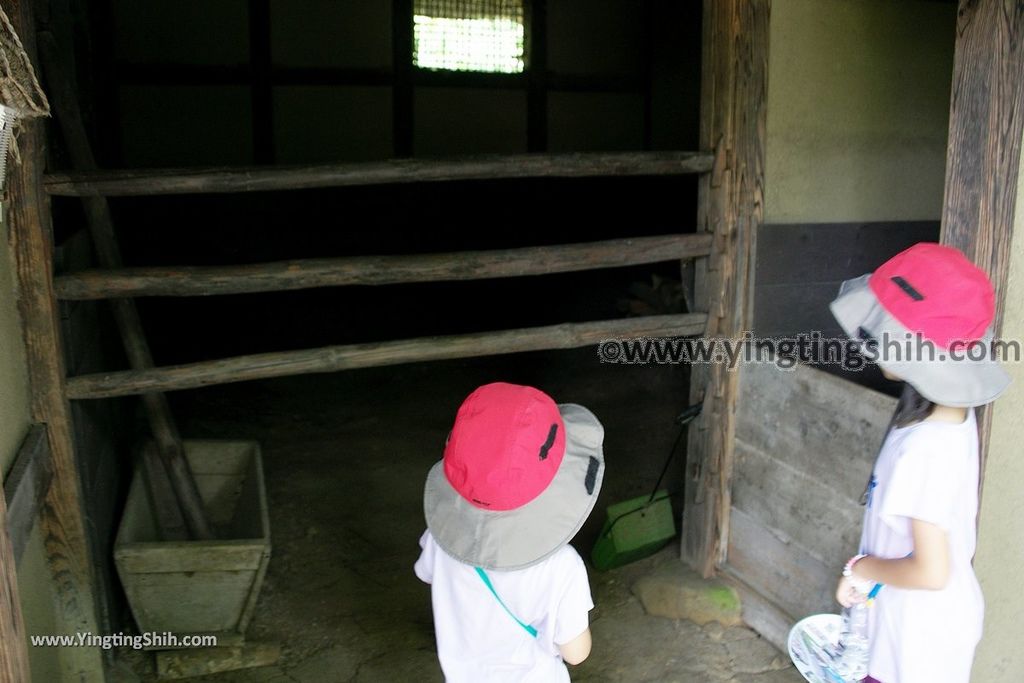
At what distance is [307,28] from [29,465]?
520 centimetres

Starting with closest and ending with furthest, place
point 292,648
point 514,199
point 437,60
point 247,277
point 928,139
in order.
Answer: point 247,277 < point 292,648 < point 928,139 < point 437,60 < point 514,199

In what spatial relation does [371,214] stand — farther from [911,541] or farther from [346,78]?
[911,541]

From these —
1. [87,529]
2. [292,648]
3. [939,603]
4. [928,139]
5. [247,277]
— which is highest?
[928,139]

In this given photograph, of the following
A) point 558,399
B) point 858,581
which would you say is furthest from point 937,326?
point 558,399

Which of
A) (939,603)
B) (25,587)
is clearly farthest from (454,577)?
(25,587)

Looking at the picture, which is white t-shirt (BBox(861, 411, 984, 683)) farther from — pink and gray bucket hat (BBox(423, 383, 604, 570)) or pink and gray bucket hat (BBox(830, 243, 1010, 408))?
pink and gray bucket hat (BBox(423, 383, 604, 570))

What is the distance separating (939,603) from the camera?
188 centimetres

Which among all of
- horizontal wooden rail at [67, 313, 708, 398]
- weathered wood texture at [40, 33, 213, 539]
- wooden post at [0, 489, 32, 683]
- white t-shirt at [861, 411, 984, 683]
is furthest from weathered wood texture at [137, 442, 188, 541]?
white t-shirt at [861, 411, 984, 683]

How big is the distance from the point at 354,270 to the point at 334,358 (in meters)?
0.30

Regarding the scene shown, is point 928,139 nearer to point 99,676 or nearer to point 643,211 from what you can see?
point 99,676

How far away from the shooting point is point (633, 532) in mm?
3922

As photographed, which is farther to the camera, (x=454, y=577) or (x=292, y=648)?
(x=292, y=648)

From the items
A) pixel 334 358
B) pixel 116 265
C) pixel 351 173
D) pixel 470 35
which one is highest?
pixel 470 35

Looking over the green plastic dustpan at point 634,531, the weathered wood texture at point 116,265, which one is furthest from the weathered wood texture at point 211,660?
the green plastic dustpan at point 634,531
